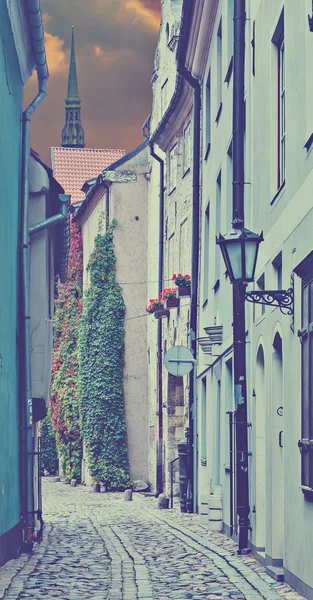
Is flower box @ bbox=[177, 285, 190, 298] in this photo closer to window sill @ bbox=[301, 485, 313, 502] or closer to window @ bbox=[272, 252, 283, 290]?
window @ bbox=[272, 252, 283, 290]

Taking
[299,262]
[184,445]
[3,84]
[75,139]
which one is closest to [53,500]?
[184,445]

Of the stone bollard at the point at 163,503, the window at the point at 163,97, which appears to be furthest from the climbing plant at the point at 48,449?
the stone bollard at the point at 163,503

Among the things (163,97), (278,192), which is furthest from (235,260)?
(163,97)

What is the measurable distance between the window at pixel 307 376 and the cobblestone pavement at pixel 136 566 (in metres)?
0.95

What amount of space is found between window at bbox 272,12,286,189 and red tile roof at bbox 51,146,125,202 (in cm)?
3971

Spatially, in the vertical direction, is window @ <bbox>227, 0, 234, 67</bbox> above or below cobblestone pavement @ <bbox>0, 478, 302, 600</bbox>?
above

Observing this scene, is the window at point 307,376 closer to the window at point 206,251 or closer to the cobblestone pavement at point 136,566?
the cobblestone pavement at point 136,566

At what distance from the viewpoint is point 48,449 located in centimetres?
4216

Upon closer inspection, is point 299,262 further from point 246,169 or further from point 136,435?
point 136,435

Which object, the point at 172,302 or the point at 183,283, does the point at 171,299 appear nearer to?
the point at 172,302

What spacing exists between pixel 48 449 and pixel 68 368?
562cm

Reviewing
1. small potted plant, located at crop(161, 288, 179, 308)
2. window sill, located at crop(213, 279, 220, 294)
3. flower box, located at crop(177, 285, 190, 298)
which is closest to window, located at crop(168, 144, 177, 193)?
small potted plant, located at crop(161, 288, 179, 308)

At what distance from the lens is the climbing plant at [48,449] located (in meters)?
42.0

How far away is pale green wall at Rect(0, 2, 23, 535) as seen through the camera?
1205 centimetres
